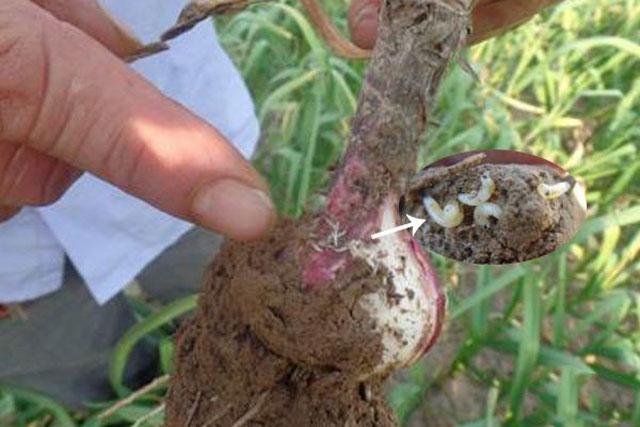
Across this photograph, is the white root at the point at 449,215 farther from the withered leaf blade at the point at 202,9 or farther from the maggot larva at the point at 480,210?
the withered leaf blade at the point at 202,9

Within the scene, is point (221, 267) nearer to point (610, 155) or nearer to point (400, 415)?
point (400, 415)

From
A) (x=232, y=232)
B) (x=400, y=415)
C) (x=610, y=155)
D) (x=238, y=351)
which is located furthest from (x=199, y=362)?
(x=610, y=155)

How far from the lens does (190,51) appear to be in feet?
4.48

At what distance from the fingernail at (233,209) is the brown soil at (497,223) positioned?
0.12m

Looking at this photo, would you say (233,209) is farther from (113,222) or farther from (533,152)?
(533,152)

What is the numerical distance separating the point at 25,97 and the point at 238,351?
254 mm

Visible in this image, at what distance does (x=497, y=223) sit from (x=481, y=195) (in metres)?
0.02

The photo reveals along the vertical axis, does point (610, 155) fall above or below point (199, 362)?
below

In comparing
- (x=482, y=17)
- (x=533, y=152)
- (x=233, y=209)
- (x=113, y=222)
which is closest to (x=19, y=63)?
(x=233, y=209)

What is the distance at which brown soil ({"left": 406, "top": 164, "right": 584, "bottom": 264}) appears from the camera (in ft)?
2.52

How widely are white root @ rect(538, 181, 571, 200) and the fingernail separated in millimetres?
206

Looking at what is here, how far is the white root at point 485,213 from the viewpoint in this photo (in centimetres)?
77

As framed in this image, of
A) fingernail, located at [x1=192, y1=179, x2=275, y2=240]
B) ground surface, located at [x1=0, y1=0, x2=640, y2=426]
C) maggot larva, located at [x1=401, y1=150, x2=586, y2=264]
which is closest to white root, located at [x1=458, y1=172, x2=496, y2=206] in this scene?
maggot larva, located at [x1=401, y1=150, x2=586, y2=264]

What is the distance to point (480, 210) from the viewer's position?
770mm
